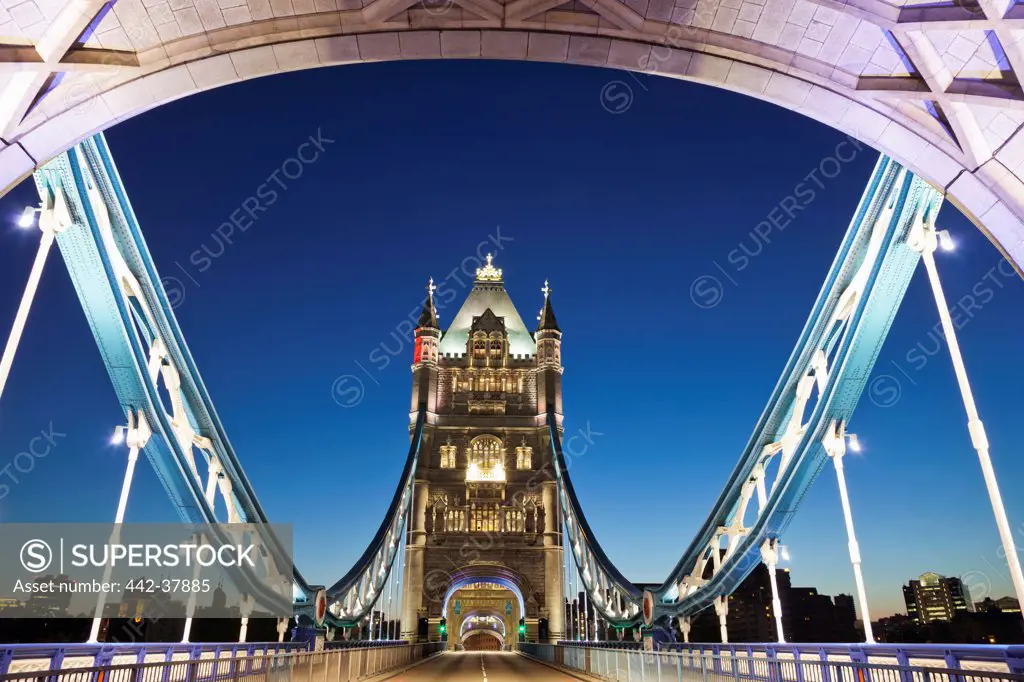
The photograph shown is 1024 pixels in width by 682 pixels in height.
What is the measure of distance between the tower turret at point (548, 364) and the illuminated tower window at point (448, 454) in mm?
6858

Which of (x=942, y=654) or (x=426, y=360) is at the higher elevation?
(x=426, y=360)

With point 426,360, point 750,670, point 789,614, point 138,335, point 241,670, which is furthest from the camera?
point 789,614

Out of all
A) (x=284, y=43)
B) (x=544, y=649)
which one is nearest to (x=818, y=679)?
(x=284, y=43)

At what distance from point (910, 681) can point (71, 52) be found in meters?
9.27

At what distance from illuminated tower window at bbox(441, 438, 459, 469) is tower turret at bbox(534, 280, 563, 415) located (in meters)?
6.86

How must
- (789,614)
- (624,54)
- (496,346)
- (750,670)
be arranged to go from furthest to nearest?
(789,614) → (496,346) → (750,670) → (624,54)

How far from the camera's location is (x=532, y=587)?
44.4 meters

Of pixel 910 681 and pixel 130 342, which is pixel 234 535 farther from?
pixel 910 681

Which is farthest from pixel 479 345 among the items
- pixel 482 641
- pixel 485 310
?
pixel 482 641

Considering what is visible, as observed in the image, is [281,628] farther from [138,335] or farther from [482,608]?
[482,608]

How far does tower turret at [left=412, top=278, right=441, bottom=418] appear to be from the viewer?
5112 centimetres

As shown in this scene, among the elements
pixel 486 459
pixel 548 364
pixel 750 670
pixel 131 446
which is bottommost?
pixel 750 670

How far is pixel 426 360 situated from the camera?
171ft

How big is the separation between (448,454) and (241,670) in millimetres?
39716
